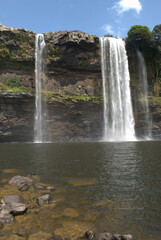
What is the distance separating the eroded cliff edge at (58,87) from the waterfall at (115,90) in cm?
132

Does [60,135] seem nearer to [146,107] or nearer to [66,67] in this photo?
[66,67]

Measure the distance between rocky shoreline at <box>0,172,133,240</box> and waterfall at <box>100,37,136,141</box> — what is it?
2713 centimetres

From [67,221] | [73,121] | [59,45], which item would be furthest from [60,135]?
[67,221]

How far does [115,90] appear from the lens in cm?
3353

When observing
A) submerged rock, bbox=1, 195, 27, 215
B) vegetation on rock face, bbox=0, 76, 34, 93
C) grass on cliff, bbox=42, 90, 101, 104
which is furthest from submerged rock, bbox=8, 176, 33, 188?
grass on cliff, bbox=42, 90, 101, 104

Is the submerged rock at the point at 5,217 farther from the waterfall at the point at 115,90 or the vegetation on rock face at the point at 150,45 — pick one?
the vegetation on rock face at the point at 150,45

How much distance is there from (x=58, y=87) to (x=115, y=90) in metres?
10.9

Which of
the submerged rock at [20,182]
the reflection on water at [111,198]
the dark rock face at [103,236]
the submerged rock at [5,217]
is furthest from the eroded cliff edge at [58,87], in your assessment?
the dark rock face at [103,236]

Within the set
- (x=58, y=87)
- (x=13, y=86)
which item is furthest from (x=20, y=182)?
(x=58, y=87)

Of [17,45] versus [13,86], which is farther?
[17,45]

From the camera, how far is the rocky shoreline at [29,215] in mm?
3334

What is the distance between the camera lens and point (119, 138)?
31.7 meters

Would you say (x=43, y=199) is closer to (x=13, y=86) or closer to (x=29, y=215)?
(x=29, y=215)

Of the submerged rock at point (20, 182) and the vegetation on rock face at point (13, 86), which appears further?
the vegetation on rock face at point (13, 86)
